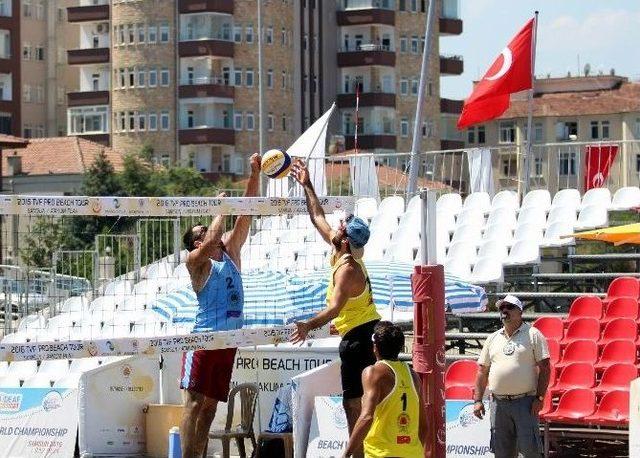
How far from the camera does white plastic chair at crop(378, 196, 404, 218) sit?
23.8 meters

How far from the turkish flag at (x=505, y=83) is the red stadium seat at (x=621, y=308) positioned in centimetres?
897

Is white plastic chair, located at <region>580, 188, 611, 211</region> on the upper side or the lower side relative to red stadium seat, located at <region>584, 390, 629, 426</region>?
upper

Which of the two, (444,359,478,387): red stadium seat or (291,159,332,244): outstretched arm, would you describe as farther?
(444,359,478,387): red stadium seat

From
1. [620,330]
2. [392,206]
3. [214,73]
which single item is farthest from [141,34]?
[620,330]

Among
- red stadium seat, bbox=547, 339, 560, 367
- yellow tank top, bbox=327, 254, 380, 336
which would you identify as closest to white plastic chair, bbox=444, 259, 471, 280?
red stadium seat, bbox=547, 339, 560, 367

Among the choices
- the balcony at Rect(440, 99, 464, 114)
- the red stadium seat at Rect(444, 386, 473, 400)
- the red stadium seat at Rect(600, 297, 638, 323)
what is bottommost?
the red stadium seat at Rect(444, 386, 473, 400)

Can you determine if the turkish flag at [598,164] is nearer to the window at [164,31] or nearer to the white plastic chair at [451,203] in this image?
the white plastic chair at [451,203]

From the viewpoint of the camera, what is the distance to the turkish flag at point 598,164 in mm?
24609

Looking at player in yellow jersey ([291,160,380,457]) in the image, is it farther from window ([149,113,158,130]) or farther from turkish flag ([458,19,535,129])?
window ([149,113,158,130])

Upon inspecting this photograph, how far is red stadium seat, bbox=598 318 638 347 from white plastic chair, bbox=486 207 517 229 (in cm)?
547

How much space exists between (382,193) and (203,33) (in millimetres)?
66103

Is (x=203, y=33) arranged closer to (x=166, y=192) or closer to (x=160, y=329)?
(x=166, y=192)

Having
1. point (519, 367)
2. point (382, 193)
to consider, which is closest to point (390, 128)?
point (382, 193)

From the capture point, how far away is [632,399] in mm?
13148
